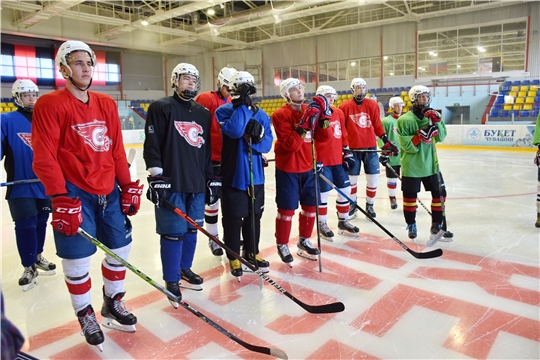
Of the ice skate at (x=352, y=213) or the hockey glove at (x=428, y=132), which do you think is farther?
the ice skate at (x=352, y=213)

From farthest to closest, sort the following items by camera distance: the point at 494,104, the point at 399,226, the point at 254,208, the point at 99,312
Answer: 1. the point at 494,104
2. the point at 399,226
3. the point at 254,208
4. the point at 99,312

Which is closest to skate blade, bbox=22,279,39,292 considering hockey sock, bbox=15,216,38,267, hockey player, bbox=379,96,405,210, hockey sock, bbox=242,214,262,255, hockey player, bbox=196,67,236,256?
hockey sock, bbox=15,216,38,267

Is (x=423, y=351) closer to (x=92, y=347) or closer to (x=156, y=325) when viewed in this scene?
(x=156, y=325)

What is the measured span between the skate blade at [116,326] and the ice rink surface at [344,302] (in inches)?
1.1

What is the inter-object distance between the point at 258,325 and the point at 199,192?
893 millimetres

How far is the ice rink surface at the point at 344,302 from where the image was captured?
2.08 metres

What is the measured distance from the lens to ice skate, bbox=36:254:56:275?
3.14 m

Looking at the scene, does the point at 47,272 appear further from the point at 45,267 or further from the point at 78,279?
the point at 78,279

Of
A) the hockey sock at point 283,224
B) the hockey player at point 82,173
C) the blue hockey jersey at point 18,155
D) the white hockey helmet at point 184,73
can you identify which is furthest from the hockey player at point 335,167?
the blue hockey jersey at point 18,155

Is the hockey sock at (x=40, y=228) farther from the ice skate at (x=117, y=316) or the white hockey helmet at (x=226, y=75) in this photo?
the white hockey helmet at (x=226, y=75)

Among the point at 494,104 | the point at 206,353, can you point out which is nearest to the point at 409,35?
the point at 494,104

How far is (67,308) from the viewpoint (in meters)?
2.57

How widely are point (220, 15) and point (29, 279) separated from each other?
17.7 meters

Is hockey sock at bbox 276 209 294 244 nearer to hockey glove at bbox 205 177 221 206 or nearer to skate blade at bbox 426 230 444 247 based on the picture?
hockey glove at bbox 205 177 221 206
